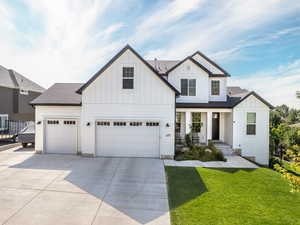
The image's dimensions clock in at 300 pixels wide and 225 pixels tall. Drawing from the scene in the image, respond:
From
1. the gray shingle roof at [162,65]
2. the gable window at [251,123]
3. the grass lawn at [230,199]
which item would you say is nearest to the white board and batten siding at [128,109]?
the grass lawn at [230,199]

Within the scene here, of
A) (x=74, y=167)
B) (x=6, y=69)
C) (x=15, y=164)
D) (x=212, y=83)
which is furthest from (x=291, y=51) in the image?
(x=6, y=69)

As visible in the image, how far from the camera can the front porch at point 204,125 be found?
12.5m

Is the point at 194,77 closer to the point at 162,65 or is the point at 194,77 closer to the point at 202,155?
the point at 162,65

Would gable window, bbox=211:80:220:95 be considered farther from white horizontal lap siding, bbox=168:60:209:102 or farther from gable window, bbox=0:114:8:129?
gable window, bbox=0:114:8:129

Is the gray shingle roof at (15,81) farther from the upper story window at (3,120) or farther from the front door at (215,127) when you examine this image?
the front door at (215,127)

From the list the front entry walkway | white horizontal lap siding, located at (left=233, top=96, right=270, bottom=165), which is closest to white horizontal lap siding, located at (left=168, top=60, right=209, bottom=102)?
white horizontal lap siding, located at (left=233, top=96, right=270, bottom=165)

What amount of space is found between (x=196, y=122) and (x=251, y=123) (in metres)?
4.01

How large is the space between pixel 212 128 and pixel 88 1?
12.6 m

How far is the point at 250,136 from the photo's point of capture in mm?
12070

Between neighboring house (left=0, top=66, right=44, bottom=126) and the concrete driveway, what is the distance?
15.9 m

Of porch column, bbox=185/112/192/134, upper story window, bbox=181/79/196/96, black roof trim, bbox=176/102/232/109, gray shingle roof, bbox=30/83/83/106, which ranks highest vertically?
upper story window, bbox=181/79/196/96

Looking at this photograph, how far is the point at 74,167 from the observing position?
847 cm

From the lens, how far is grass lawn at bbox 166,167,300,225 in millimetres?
4395

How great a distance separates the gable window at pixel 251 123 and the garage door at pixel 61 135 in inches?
497
